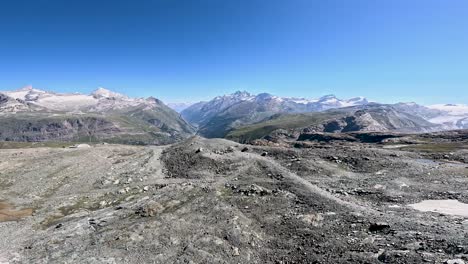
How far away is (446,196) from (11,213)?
2452 inches

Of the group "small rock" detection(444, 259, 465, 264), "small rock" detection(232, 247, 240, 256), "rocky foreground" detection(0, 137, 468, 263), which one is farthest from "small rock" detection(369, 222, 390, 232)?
"small rock" detection(232, 247, 240, 256)

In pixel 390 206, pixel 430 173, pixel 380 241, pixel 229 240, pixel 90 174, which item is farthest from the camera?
pixel 90 174

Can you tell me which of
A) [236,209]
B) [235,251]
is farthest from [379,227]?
[236,209]

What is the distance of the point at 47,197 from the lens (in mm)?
50594

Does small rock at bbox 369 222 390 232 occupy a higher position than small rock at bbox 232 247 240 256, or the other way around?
small rock at bbox 369 222 390 232

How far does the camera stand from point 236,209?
38.3 m

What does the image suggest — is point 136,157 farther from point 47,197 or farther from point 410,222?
point 410,222

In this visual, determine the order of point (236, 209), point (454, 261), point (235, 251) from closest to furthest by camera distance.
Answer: point (454, 261) → point (235, 251) → point (236, 209)

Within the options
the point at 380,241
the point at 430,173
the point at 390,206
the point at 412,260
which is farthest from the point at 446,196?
the point at 412,260

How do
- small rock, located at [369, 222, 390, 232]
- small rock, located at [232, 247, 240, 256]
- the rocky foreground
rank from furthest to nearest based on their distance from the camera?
small rock, located at [369, 222, 390, 232] < small rock, located at [232, 247, 240, 256] < the rocky foreground

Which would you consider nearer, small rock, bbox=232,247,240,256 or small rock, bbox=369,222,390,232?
small rock, bbox=232,247,240,256

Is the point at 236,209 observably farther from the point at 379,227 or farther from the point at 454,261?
the point at 454,261

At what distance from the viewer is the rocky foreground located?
94.2 ft

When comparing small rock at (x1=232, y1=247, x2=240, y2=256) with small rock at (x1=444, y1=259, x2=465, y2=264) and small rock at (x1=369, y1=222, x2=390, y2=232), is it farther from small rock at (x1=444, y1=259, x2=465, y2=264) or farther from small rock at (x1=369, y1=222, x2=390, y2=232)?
small rock at (x1=444, y1=259, x2=465, y2=264)
